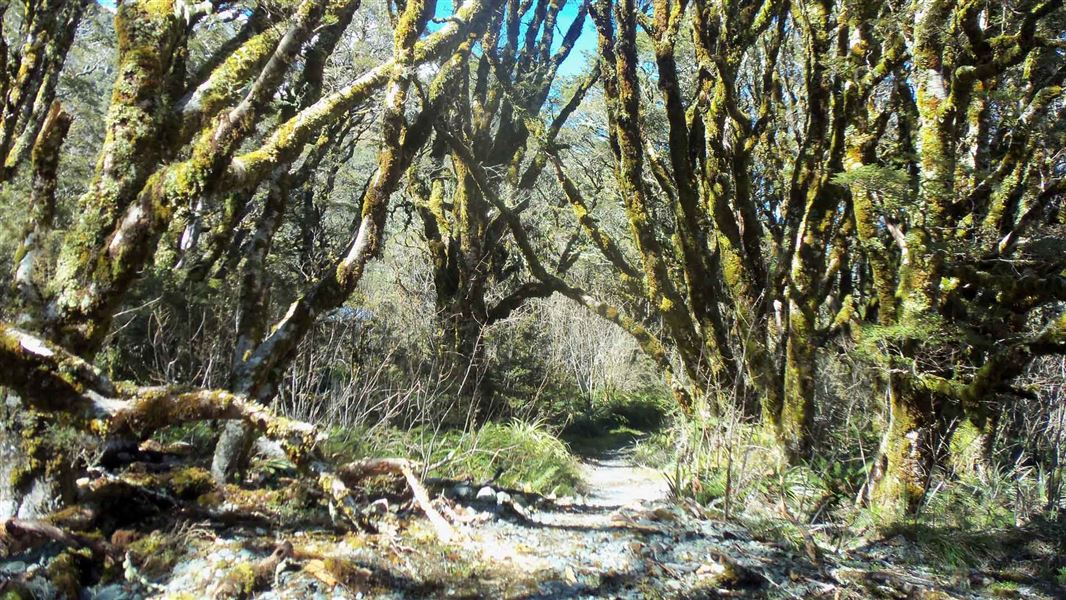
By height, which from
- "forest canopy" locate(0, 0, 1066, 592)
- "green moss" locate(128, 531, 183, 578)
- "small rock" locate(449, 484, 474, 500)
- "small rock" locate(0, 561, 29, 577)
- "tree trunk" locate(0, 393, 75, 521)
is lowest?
"green moss" locate(128, 531, 183, 578)

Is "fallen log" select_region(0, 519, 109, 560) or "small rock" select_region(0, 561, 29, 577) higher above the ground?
"fallen log" select_region(0, 519, 109, 560)

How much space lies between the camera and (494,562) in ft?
12.7

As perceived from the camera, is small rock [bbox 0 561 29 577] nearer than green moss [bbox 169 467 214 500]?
Yes

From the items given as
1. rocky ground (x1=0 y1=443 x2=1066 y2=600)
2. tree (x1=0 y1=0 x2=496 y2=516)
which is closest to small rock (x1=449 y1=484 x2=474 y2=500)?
rocky ground (x1=0 y1=443 x2=1066 y2=600)

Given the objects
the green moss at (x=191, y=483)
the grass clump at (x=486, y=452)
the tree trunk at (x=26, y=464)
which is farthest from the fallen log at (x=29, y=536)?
the grass clump at (x=486, y=452)

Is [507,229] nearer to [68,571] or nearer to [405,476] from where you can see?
[405,476]

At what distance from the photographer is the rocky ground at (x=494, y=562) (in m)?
3.20

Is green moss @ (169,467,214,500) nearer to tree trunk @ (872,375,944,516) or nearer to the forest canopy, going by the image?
the forest canopy

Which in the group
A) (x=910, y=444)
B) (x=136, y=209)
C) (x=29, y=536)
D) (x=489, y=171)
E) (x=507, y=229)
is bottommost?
(x=29, y=536)

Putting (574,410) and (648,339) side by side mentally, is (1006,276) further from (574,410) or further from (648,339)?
(574,410)

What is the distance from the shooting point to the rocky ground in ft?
10.5

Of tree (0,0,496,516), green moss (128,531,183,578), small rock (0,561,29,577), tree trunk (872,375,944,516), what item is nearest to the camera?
small rock (0,561,29,577)

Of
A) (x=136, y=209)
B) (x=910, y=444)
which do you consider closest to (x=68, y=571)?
(x=136, y=209)

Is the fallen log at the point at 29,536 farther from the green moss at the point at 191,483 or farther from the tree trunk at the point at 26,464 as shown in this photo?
the green moss at the point at 191,483
